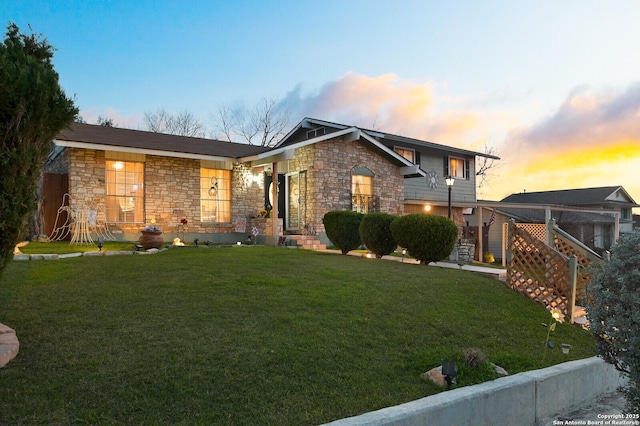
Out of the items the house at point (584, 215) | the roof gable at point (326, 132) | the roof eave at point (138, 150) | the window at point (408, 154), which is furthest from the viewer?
the house at point (584, 215)

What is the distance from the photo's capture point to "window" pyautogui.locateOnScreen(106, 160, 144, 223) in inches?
546

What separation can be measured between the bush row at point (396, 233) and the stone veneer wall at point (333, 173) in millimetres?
3047

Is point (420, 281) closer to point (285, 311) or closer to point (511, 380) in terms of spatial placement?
point (285, 311)

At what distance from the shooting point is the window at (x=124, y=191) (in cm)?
1387

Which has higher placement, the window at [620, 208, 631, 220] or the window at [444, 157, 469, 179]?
the window at [444, 157, 469, 179]

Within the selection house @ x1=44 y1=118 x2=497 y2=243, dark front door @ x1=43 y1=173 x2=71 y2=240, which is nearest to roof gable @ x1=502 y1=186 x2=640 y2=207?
house @ x1=44 y1=118 x2=497 y2=243

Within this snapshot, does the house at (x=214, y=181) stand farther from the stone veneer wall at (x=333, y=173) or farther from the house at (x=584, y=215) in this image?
the house at (x=584, y=215)

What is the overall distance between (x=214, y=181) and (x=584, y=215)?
Result: 79.5ft

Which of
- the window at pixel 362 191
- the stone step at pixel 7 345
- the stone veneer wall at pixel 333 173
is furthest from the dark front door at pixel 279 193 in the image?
the stone step at pixel 7 345

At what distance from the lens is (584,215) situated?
27.9 m

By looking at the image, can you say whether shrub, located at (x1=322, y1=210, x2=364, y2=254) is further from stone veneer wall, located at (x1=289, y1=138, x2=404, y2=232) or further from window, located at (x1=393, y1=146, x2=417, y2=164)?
window, located at (x1=393, y1=146, x2=417, y2=164)

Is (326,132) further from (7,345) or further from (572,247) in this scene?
(7,345)

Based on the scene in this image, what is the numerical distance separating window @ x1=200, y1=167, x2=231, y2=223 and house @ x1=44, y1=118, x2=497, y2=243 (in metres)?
0.04

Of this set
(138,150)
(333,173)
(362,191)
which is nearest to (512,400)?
(138,150)
